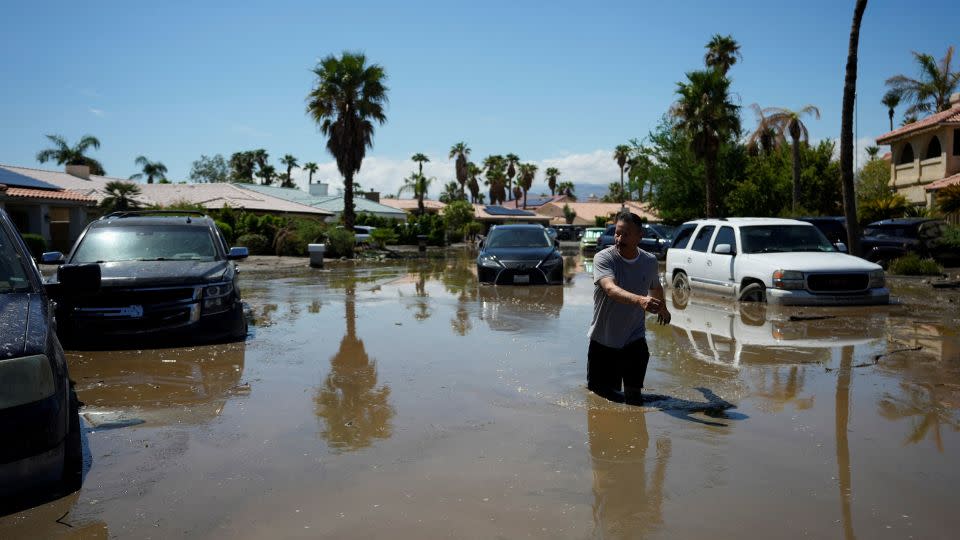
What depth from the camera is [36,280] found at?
5.02 metres

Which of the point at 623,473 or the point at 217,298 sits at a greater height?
the point at 217,298

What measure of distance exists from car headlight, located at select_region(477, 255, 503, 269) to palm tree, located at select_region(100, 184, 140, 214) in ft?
73.6

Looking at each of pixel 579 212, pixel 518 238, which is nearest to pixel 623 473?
pixel 518 238

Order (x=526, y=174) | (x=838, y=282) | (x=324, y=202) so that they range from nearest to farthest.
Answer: (x=838, y=282) < (x=324, y=202) < (x=526, y=174)

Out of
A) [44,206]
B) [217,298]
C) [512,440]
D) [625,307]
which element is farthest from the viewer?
[44,206]

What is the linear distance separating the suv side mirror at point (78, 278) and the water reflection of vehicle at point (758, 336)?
19.8ft

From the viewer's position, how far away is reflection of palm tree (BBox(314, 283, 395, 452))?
5438mm

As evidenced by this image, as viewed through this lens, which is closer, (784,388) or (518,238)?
(784,388)

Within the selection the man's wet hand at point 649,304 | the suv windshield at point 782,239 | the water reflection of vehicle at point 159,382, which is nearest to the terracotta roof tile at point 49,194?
the water reflection of vehicle at point 159,382

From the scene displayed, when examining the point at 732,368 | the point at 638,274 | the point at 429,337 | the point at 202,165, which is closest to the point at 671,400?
the point at 638,274

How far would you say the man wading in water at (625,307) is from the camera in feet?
19.7

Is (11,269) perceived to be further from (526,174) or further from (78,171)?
(526,174)

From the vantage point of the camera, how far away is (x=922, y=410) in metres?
6.07

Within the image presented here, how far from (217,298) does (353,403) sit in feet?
11.3
